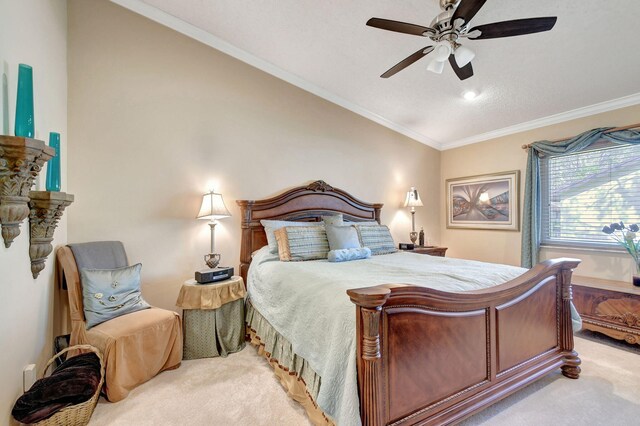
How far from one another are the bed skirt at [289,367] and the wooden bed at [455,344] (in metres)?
0.42

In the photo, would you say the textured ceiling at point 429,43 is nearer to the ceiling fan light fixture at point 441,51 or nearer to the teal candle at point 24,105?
the ceiling fan light fixture at point 441,51

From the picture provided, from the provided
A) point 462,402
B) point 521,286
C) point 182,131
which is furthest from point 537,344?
point 182,131

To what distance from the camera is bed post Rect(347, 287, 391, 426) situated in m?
1.33

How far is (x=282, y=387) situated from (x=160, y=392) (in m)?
0.87

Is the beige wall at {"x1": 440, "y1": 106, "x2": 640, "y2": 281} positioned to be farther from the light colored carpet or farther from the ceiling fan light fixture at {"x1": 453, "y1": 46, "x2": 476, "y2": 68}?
the ceiling fan light fixture at {"x1": 453, "y1": 46, "x2": 476, "y2": 68}

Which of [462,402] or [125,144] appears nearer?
[462,402]

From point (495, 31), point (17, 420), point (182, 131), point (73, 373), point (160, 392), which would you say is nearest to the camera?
point (17, 420)

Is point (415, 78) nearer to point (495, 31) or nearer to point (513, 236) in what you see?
point (495, 31)

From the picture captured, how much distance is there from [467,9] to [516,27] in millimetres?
403

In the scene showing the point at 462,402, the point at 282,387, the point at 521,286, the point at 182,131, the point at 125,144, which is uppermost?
the point at 182,131

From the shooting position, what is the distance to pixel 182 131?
304 cm

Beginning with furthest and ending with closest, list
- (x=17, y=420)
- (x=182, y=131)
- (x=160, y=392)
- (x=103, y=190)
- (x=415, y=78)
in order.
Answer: (x=415, y=78), (x=182, y=131), (x=103, y=190), (x=160, y=392), (x=17, y=420)

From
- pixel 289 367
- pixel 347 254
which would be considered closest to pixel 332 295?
pixel 289 367

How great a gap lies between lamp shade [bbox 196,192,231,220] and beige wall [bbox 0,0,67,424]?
1.11 meters
